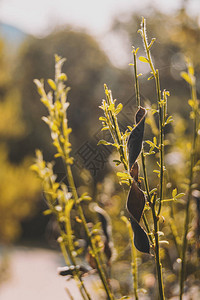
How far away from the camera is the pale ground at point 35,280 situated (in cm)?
487

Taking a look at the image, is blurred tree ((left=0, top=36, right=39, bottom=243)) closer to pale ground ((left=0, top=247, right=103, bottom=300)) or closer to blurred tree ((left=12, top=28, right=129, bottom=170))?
pale ground ((left=0, top=247, right=103, bottom=300))

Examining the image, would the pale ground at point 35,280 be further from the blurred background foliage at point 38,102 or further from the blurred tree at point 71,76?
the blurred tree at point 71,76

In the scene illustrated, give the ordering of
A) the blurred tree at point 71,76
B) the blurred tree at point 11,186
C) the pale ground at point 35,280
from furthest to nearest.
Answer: the blurred tree at point 71,76, the blurred tree at point 11,186, the pale ground at point 35,280

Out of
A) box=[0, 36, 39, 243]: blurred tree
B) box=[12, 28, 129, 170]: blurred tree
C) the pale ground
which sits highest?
box=[12, 28, 129, 170]: blurred tree

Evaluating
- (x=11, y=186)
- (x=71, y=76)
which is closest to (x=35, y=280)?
(x=11, y=186)

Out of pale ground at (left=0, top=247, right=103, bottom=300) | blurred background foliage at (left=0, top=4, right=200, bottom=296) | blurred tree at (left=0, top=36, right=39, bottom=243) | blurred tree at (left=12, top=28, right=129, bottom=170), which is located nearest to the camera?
pale ground at (left=0, top=247, right=103, bottom=300)

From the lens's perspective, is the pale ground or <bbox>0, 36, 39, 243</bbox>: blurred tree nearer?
the pale ground

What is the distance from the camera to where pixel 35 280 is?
18.6 feet

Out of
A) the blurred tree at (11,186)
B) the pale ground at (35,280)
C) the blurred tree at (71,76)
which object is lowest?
the pale ground at (35,280)

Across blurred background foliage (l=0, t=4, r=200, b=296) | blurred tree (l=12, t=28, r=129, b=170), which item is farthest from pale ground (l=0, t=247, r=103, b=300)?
blurred tree (l=12, t=28, r=129, b=170)

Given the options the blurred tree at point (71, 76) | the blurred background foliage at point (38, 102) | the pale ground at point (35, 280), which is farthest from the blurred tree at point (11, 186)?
the blurred tree at point (71, 76)

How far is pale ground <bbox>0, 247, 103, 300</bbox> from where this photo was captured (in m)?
4.87

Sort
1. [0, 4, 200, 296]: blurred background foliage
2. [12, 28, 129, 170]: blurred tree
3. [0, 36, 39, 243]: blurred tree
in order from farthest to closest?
[12, 28, 129, 170]: blurred tree → [0, 4, 200, 296]: blurred background foliage → [0, 36, 39, 243]: blurred tree

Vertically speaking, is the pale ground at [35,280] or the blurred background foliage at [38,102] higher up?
the blurred background foliage at [38,102]
